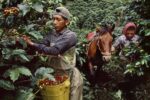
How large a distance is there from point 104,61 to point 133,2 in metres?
2.52

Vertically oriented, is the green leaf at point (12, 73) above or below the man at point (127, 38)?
above

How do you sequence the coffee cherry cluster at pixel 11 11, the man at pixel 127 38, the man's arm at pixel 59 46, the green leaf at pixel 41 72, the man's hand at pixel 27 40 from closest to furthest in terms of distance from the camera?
the coffee cherry cluster at pixel 11 11 → the green leaf at pixel 41 72 → the man's hand at pixel 27 40 → the man's arm at pixel 59 46 → the man at pixel 127 38

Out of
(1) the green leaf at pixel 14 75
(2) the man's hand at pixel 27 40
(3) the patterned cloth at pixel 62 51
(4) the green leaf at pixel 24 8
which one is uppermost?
(4) the green leaf at pixel 24 8

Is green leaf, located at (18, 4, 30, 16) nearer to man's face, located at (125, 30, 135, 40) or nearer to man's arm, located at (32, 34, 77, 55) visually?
man's arm, located at (32, 34, 77, 55)

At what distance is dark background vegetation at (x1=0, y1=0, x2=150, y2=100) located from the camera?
5.47 m

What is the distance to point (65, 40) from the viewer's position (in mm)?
6516

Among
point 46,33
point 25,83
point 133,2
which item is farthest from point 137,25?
point 25,83

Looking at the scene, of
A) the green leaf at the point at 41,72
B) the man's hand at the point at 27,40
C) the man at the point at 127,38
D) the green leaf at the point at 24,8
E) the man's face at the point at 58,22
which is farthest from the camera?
the man at the point at 127,38

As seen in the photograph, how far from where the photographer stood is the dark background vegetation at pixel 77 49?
5.47 m

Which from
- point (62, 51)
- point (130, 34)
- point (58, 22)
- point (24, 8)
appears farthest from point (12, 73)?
point (130, 34)

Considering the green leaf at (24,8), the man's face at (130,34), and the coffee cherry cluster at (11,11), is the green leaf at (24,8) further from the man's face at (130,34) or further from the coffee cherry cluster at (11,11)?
the man's face at (130,34)

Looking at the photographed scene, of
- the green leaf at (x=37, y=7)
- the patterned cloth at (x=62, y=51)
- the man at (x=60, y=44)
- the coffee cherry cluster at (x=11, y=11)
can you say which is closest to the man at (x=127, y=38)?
the patterned cloth at (x=62, y=51)

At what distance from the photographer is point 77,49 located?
868 centimetres

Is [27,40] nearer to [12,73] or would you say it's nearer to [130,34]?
[12,73]
